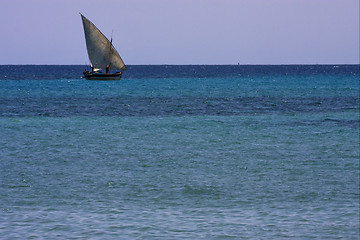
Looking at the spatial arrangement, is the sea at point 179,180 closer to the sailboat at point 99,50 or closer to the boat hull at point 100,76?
the sailboat at point 99,50

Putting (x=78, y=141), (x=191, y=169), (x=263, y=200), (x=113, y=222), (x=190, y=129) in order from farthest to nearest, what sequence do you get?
(x=190, y=129), (x=78, y=141), (x=191, y=169), (x=263, y=200), (x=113, y=222)

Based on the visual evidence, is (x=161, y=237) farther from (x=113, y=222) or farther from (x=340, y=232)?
(x=340, y=232)

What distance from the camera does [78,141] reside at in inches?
1300

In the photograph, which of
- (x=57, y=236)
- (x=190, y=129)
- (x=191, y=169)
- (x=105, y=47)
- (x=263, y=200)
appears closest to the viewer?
(x=57, y=236)

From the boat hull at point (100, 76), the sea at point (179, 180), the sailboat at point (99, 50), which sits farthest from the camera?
the boat hull at point (100, 76)

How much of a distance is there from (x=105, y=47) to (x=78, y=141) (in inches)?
3128

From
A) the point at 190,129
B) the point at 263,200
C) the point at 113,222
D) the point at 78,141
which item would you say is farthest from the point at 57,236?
the point at 190,129

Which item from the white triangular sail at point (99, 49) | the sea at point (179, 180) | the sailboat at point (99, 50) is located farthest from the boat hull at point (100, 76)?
the sea at point (179, 180)

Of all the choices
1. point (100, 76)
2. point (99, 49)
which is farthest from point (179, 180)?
point (100, 76)

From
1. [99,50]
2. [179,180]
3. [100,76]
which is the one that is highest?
[99,50]

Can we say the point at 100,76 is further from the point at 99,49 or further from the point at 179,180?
the point at 179,180

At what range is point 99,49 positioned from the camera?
110188 millimetres

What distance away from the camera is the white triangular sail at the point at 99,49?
352ft

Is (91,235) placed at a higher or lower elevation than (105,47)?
lower
